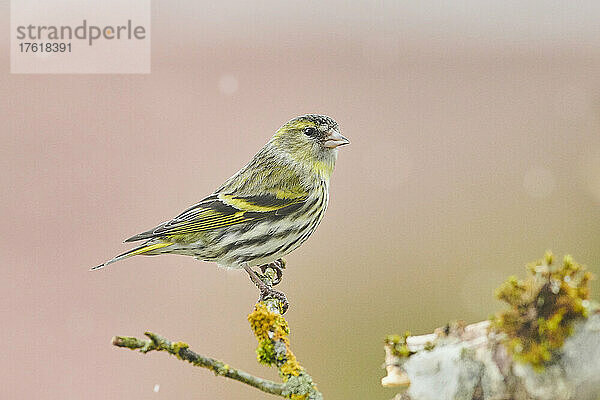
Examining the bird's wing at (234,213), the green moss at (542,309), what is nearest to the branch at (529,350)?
the green moss at (542,309)

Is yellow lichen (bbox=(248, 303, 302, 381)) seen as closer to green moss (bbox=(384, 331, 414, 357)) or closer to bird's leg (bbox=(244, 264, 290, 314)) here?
green moss (bbox=(384, 331, 414, 357))

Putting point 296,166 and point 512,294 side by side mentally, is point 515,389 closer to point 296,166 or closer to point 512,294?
point 512,294

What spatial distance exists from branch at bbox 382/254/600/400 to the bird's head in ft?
3.10

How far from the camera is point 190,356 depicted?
3.09 feet

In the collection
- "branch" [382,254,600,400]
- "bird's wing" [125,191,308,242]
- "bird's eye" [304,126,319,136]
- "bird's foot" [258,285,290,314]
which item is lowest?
"branch" [382,254,600,400]

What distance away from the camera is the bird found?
1667mm

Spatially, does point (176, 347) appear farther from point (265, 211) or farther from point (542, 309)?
point (265, 211)

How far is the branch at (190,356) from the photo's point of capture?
88 centimetres

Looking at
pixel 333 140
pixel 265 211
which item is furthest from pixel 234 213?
pixel 333 140

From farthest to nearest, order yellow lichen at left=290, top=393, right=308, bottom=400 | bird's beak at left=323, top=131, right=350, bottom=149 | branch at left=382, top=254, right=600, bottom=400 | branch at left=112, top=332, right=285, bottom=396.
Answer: bird's beak at left=323, top=131, right=350, bottom=149 < yellow lichen at left=290, top=393, right=308, bottom=400 < branch at left=112, top=332, right=285, bottom=396 < branch at left=382, top=254, right=600, bottom=400

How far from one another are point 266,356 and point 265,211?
0.57 metres

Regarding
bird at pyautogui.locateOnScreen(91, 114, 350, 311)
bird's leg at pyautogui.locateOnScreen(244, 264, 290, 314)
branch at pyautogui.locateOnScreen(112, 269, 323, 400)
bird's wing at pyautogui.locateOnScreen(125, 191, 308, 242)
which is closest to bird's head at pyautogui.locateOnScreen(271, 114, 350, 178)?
bird at pyautogui.locateOnScreen(91, 114, 350, 311)

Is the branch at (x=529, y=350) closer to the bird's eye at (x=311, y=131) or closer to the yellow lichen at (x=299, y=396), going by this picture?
the yellow lichen at (x=299, y=396)

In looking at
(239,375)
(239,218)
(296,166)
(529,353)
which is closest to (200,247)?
(239,218)
